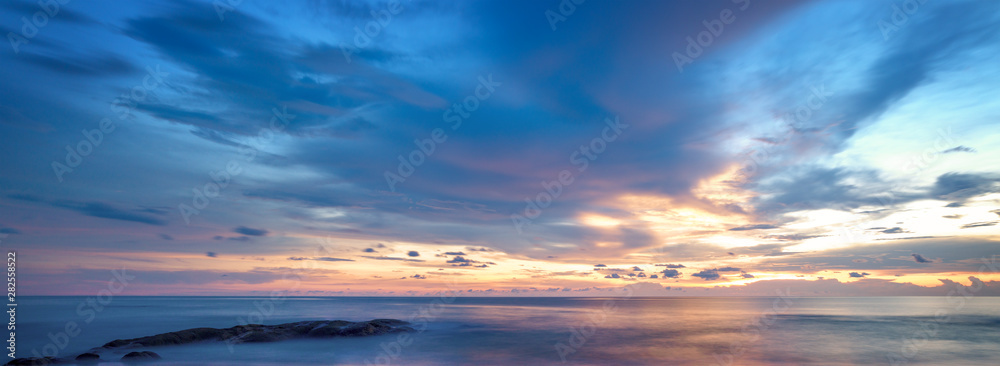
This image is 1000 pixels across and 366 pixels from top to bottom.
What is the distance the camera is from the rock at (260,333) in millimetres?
30970

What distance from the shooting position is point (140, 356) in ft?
84.7

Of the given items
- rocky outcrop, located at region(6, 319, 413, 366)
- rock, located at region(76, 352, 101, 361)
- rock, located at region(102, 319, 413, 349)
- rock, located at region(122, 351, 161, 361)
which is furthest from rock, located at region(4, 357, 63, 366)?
rock, located at region(102, 319, 413, 349)

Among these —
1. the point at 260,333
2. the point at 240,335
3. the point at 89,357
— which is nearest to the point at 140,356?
the point at 89,357

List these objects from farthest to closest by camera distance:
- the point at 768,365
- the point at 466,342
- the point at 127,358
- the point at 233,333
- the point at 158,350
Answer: the point at 466,342 → the point at 233,333 → the point at 158,350 → the point at 768,365 → the point at 127,358

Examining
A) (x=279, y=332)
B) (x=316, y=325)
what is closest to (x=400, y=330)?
(x=316, y=325)

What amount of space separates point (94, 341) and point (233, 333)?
11.4m

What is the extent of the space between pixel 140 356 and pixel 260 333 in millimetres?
9898

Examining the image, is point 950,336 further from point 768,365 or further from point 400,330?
point 400,330

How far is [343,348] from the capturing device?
32.5 m

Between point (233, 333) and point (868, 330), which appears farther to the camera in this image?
point (868, 330)

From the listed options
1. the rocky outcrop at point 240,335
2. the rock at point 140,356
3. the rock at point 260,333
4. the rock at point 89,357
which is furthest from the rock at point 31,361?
the rock at point 260,333

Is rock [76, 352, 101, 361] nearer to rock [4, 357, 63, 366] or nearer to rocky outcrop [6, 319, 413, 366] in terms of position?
rocky outcrop [6, 319, 413, 366]

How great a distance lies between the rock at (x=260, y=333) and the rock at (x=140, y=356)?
15.2ft

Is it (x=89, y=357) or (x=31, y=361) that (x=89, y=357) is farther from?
(x=31, y=361)
